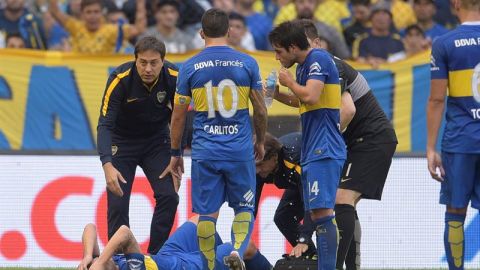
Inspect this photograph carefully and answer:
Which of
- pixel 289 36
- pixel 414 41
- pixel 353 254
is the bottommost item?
pixel 353 254

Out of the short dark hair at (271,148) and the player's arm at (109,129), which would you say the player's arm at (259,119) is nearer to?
the short dark hair at (271,148)

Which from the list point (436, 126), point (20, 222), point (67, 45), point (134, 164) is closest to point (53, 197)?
point (20, 222)

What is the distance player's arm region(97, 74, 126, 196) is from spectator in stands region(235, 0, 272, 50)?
19.4ft

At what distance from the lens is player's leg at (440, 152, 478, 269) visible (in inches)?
316

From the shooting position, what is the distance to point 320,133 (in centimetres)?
823

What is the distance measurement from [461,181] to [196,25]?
757 centimetres

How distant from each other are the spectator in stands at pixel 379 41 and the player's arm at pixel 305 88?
6.44 m

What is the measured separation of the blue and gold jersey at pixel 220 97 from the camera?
26.8 feet

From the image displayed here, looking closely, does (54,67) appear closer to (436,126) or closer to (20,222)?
(20,222)

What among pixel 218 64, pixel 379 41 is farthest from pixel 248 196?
pixel 379 41

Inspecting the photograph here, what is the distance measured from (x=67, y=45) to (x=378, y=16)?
4.16 m

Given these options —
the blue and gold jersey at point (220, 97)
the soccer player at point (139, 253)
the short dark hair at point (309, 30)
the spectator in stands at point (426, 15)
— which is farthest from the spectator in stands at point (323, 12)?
the blue and gold jersey at point (220, 97)

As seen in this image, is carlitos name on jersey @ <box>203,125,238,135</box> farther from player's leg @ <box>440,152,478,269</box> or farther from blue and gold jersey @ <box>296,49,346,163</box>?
player's leg @ <box>440,152,478,269</box>

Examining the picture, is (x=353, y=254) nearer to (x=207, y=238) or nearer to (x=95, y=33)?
(x=207, y=238)
